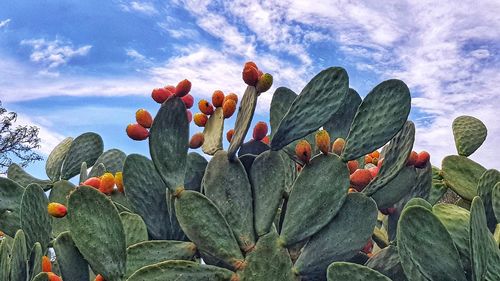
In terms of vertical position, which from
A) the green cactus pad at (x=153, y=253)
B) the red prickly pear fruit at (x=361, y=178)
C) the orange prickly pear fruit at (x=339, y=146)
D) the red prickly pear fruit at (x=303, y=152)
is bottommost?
the green cactus pad at (x=153, y=253)

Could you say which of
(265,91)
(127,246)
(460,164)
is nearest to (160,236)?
(127,246)

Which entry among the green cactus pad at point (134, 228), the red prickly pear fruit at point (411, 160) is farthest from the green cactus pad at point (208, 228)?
the red prickly pear fruit at point (411, 160)

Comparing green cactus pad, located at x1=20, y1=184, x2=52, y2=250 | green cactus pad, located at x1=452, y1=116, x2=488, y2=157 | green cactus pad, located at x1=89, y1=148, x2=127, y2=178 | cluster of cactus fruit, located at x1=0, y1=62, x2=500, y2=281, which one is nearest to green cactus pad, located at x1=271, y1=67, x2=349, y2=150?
cluster of cactus fruit, located at x1=0, y1=62, x2=500, y2=281

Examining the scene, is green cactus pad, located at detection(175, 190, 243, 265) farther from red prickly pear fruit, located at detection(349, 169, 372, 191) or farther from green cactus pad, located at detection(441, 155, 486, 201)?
green cactus pad, located at detection(441, 155, 486, 201)

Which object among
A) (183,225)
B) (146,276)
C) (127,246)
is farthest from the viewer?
(127,246)

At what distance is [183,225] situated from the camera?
1743mm

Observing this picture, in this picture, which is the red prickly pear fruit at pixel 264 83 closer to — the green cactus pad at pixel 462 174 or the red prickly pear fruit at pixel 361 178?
the red prickly pear fruit at pixel 361 178

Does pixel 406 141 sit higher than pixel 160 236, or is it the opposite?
pixel 406 141

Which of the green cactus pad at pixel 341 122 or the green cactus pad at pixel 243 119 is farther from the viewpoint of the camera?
the green cactus pad at pixel 341 122

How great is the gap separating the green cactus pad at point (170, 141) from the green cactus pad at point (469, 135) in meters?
1.49

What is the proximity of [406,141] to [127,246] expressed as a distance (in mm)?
976

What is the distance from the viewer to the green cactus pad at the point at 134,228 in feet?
6.18

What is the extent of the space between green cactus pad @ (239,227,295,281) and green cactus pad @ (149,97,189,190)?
33 cm

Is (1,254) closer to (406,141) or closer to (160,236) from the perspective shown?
(160,236)
